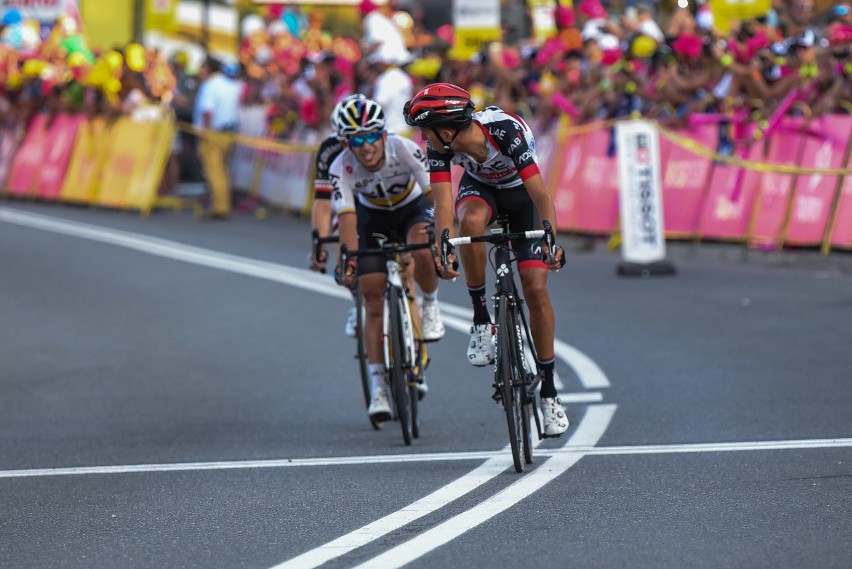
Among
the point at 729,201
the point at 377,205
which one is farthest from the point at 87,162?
the point at 377,205

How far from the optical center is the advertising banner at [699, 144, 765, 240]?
57.7 feet

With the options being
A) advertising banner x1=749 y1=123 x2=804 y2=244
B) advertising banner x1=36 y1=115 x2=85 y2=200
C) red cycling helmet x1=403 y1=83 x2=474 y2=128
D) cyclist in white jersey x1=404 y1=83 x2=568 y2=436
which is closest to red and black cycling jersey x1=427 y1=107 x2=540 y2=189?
cyclist in white jersey x1=404 y1=83 x2=568 y2=436

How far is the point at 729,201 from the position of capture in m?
17.8

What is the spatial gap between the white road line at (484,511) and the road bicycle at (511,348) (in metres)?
0.16


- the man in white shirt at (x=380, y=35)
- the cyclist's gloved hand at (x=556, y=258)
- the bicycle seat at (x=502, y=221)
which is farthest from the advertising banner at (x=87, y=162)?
the cyclist's gloved hand at (x=556, y=258)

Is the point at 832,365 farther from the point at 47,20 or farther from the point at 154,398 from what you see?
the point at 47,20

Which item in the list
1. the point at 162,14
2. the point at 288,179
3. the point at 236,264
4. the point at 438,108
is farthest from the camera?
the point at 162,14

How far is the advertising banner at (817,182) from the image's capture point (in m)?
16.5

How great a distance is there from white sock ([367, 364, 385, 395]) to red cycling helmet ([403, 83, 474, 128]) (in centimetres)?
219

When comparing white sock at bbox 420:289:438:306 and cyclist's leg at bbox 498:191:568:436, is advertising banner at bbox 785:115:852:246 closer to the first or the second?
white sock at bbox 420:289:438:306

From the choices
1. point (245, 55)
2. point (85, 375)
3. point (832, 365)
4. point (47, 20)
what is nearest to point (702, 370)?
point (832, 365)

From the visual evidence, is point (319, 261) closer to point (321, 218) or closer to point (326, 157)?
point (321, 218)

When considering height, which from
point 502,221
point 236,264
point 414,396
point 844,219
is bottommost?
point 236,264

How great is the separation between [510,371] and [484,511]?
1.28 metres
